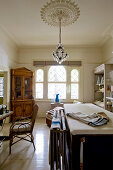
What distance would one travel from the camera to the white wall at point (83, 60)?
536 cm

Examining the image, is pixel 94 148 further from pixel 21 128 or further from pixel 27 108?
pixel 27 108

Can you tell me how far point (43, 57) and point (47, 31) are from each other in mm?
1558

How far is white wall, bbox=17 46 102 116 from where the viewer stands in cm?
536

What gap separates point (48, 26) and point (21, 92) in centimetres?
271

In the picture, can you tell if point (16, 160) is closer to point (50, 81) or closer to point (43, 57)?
point (50, 81)

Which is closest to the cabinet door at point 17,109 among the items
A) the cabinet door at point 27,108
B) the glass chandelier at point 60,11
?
the cabinet door at point 27,108

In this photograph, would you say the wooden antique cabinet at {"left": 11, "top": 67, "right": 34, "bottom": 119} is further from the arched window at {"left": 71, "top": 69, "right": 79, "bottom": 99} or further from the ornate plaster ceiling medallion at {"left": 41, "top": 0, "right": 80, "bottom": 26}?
the ornate plaster ceiling medallion at {"left": 41, "top": 0, "right": 80, "bottom": 26}

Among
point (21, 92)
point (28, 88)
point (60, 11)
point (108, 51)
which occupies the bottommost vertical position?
point (21, 92)

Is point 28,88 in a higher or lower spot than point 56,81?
lower

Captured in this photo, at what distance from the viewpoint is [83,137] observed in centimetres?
136

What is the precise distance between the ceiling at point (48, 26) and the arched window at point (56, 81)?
3.87 ft

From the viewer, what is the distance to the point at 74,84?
18.0ft

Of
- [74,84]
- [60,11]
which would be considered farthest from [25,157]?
[74,84]

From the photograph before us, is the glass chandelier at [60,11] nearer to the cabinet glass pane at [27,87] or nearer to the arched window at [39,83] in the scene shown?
the cabinet glass pane at [27,87]
